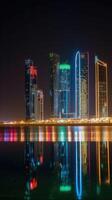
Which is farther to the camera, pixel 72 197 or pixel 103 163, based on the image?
pixel 103 163

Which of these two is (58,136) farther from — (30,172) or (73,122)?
(73,122)

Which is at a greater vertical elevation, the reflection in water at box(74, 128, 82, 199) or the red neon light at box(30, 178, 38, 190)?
the red neon light at box(30, 178, 38, 190)

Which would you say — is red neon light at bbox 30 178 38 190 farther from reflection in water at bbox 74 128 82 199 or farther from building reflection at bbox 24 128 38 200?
reflection in water at bbox 74 128 82 199

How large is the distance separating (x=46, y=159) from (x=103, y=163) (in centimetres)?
309

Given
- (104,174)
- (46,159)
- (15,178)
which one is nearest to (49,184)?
(15,178)

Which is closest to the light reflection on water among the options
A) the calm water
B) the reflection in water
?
the reflection in water

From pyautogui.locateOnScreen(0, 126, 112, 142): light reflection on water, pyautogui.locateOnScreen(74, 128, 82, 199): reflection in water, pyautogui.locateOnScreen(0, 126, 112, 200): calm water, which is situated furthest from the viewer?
pyautogui.locateOnScreen(0, 126, 112, 142): light reflection on water

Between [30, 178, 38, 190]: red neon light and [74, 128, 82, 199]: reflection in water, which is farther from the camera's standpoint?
[30, 178, 38, 190]: red neon light

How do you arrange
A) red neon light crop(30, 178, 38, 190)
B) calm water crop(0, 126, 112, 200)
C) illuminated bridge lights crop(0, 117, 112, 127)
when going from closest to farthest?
1. calm water crop(0, 126, 112, 200)
2. red neon light crop(30, 178, 38, 190)
3. illuminated bridge lights crop(0, 117, 112, 127)

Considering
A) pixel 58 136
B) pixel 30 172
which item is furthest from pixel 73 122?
pixel 30 172

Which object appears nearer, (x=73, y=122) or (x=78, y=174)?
(x=78, y=174)

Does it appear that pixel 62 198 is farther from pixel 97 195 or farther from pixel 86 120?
pixel 86 120

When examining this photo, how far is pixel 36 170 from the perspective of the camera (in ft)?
51.7

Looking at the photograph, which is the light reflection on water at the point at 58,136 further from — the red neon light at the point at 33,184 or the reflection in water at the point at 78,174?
the red neon light at the point at 33,184
